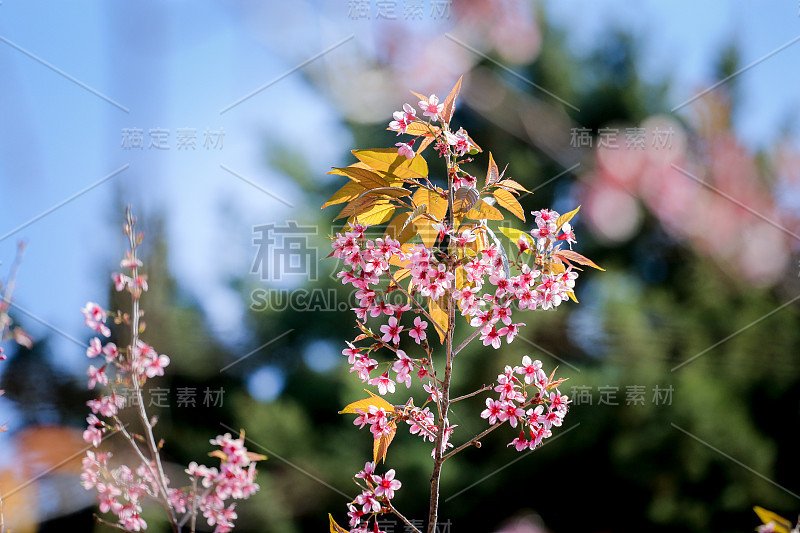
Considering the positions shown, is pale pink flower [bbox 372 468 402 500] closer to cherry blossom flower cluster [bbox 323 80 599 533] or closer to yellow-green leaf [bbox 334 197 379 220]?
cherry blossom flower cluster [bbox 323 80 599 533]

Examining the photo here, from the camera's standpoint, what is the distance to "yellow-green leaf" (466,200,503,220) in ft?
1.91

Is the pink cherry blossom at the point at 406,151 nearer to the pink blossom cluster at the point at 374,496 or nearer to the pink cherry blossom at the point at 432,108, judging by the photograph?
the pink cherry blossom at the point at 432,108

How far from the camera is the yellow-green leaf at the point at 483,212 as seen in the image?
0.58m

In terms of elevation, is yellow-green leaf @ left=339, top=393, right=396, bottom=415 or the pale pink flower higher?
yellow-green leaf @ left=339, top=393, right=396, bottom=415

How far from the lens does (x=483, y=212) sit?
59 cm

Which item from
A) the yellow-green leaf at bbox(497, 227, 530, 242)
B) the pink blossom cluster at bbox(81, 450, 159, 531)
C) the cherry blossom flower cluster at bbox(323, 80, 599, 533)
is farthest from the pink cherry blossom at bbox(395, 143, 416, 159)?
the pink blossom cluster at bbox(81, 450, 159, 531)

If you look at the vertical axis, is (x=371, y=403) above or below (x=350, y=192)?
below

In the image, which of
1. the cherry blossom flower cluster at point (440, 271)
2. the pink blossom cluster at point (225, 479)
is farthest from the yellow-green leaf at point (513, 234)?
the pink blossom cluster at point (225, 479)

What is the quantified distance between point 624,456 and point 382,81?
1.39m

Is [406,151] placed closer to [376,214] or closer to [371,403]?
[376,214]

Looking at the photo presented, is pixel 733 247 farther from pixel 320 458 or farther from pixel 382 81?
pixel 320 458

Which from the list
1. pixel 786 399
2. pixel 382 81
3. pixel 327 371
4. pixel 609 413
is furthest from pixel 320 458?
pixel 786 399

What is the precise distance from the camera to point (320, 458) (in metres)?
1.69

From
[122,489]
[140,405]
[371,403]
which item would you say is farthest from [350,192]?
[122,489]
